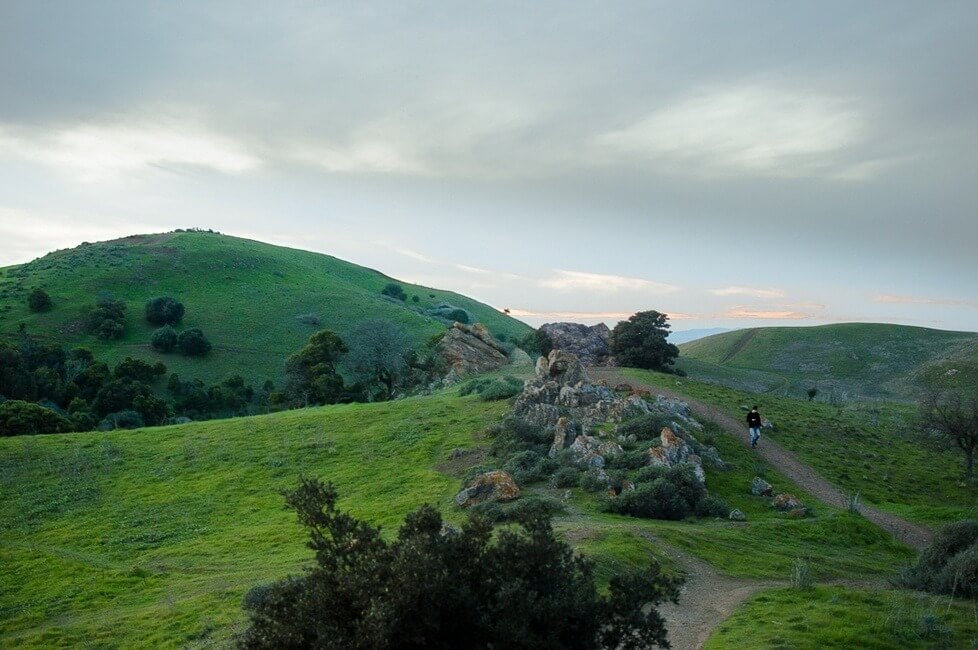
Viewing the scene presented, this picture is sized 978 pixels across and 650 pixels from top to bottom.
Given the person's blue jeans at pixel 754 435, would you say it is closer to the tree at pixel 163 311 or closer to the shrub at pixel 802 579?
the shrub at pixel 802 579

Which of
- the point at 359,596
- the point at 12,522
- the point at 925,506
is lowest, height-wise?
the point at 12,522

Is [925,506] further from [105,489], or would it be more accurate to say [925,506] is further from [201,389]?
[201,389]

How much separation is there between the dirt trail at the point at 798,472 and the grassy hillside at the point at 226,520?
4.20 ft

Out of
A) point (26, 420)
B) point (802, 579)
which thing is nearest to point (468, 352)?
point (26, 420)

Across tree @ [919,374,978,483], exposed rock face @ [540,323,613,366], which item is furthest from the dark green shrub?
exposed rock face @ [540,323,613,366]

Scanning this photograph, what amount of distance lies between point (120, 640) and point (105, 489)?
17.5 meters

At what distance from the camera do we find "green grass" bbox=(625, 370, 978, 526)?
99.3ft

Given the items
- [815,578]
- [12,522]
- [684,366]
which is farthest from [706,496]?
[684,366]

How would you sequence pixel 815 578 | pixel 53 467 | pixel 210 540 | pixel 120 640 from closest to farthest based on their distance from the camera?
pixel 120 640, pixel 815 578, pixel 210 540, pixel 53 467

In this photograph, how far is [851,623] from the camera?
43.6 feet

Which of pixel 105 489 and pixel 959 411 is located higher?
pixel 959 411

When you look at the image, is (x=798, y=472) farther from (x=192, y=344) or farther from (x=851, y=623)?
(x=192, y=344)

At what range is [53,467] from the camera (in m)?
33.8

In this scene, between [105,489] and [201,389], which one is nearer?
[105,489]
